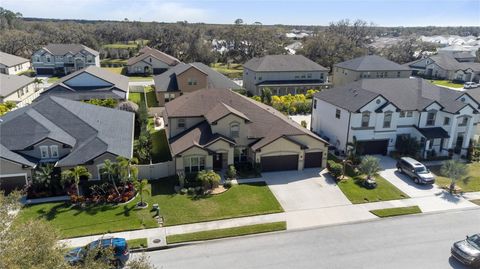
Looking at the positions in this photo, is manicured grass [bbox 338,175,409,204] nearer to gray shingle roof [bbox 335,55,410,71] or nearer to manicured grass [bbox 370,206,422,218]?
manicured grass [bbox 370,206,422,218]

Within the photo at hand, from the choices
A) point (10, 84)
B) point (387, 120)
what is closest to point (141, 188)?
point (387, 120)

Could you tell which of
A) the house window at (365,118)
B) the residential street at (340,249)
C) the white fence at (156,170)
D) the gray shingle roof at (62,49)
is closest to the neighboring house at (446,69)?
the house window at (365,118)

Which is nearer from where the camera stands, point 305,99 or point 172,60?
point 305,99

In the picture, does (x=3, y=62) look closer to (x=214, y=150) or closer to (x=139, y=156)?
(x=139, y=156)

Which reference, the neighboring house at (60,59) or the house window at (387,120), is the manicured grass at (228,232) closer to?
the house window at (387,120)

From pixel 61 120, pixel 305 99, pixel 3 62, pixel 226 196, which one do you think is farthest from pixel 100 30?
pixel 226 196

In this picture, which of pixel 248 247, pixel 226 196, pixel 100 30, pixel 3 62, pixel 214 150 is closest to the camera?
pixel 248 247
